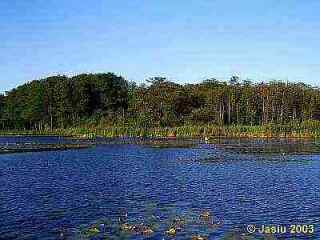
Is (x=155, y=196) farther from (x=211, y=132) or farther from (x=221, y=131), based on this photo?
(x=211, y=132)

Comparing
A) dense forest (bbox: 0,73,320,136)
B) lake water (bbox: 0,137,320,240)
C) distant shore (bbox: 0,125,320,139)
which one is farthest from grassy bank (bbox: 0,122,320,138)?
lake water (bbox: 0,137,320,240)

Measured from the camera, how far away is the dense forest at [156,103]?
125m

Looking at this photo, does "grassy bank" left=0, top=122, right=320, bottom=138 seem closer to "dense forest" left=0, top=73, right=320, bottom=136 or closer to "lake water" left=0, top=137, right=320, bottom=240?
"dense forest" left=0, top=73, right=320, bottom=136

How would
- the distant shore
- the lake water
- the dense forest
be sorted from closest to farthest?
1. the lake water
2. the distant shore
3. the dense forest

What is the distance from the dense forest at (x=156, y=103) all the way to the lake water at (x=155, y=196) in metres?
64.9

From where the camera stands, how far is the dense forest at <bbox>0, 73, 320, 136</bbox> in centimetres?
12531

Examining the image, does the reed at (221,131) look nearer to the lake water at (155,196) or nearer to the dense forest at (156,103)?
the dense forest at (156,103)

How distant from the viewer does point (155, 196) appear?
105 feet

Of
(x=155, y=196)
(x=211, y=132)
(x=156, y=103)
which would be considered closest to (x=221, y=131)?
(x=211, y=132)

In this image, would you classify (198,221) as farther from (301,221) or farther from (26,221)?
(26,221)

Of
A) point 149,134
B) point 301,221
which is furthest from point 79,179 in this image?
point 149,134

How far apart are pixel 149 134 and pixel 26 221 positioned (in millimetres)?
82502

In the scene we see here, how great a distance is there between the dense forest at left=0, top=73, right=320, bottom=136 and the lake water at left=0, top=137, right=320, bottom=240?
6493cm

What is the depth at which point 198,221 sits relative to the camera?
2466 centimetres
